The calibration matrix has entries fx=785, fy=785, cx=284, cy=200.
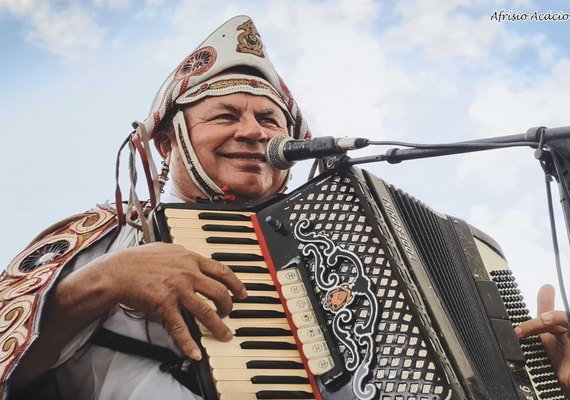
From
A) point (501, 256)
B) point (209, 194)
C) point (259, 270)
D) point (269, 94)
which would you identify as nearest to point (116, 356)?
point (259, 270)

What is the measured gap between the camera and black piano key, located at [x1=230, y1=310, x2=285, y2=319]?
2195mm

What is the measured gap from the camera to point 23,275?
8.38ft

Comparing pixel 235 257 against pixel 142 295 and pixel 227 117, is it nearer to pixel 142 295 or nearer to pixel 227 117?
pixel 142 295

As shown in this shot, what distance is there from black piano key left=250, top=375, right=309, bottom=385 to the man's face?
1.01 m

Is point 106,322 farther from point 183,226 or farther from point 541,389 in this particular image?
point 541,389

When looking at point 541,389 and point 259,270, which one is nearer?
point 259,270

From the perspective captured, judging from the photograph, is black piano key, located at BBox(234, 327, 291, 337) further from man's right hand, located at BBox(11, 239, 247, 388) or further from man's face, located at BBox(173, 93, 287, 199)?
man's face, located at BBox(173, 93, 287, 199)

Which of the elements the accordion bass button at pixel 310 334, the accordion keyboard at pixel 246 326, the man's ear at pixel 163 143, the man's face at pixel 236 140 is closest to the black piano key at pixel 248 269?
the accordion keyboard at pixel 246 326

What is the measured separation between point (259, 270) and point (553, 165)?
0.91 metres

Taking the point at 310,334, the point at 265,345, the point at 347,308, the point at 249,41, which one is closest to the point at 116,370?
the point at 265,345

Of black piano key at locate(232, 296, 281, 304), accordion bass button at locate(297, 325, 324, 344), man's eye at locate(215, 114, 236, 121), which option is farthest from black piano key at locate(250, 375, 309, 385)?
man's eye at locate(215, 114, 236, 121)

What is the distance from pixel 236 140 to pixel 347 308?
106 cm

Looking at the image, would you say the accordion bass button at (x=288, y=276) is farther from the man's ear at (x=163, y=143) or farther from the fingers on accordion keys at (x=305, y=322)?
the man's ear at (x=163, y=143)

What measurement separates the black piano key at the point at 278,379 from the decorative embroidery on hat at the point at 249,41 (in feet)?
5.47
